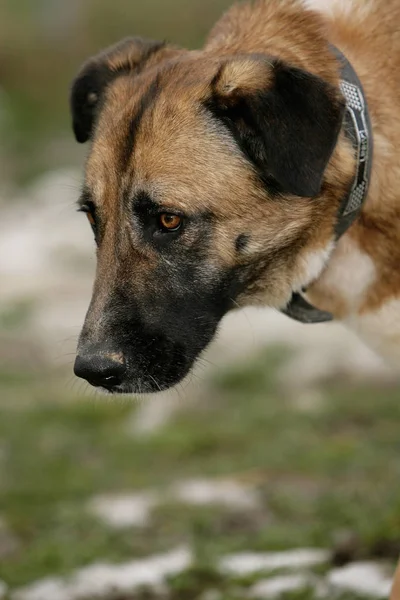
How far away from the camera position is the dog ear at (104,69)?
13.8 ft

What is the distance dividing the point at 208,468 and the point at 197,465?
121mm

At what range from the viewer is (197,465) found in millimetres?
5891

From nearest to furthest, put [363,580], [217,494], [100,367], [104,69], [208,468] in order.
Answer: [100,367], [363,580], [104,69], [217,494], [208,468]

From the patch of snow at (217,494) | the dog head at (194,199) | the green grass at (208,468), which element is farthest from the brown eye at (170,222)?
the patch of snow at (217,494)

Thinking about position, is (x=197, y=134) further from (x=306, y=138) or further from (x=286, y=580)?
(x=286, y=580)

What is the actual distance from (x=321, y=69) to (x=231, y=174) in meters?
0.55

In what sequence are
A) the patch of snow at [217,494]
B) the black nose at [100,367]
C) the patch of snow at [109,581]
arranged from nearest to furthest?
the black nose at [100,367] < the patch of snow at [109,581] < the patch of snow at [217,494]

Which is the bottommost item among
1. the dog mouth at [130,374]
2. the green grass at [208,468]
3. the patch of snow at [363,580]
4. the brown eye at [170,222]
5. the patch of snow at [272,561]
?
the green grass at [208,468]

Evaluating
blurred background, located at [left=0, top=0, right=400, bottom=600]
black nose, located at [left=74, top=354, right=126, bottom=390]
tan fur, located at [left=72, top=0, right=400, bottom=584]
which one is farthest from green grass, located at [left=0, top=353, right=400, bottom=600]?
tan fur, located at [left=72, top=0, right=400, bottom=584]

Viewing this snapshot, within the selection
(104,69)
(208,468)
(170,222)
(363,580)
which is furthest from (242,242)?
(208,468)

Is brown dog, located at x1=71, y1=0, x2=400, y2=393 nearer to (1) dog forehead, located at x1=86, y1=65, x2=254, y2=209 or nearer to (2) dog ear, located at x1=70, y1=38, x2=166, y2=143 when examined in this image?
(1) dog forehead, located at x1=86, y1=65, x2=254, y2=209

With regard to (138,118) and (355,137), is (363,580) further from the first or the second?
(138,118)

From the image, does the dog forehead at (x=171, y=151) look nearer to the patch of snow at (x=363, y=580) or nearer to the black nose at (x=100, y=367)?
the black nose at (x=100, y=367)

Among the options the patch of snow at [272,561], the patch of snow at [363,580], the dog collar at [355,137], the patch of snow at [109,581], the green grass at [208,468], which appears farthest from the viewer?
the green grass at [208,468]
